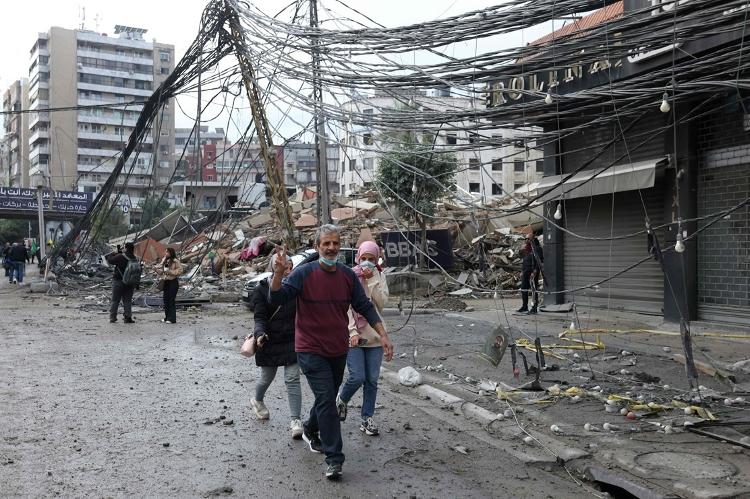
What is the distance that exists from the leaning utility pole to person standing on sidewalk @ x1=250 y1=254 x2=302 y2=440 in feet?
26.3

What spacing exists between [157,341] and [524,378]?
6.88 meters

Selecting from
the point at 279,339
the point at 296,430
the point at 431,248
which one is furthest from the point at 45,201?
the point at 296,430

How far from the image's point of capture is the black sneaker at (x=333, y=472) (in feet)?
14.9

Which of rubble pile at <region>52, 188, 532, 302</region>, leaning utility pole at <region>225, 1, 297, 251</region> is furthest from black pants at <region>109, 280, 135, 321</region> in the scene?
leaning utility pole at <region>225, 1, 297, 251</region>

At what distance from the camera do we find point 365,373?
579 centimetres

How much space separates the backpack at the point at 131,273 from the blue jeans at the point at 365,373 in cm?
975

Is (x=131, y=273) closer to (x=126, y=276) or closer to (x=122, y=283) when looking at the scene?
(x=126, y=276)

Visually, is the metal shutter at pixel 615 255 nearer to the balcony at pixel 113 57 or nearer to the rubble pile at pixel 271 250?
the rubble pile at pixel 271 250

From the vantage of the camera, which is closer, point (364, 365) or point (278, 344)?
point (364, 365)

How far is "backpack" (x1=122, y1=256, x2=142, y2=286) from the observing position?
14227mm

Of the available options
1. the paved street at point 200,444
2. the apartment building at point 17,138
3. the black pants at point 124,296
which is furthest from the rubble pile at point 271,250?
the apartment building at point 17,138

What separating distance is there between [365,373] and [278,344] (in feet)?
2.69

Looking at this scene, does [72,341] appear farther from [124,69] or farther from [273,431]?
[124,69]

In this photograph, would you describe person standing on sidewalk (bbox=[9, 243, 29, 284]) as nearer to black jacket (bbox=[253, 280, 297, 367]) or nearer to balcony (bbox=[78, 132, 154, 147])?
black jacket (bbox=[253, 280, 297, 367])
